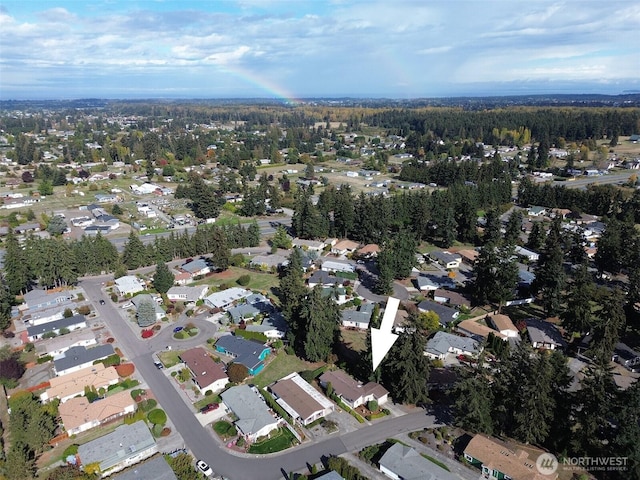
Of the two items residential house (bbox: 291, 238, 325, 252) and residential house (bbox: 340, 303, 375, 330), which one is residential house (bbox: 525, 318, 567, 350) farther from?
residential house (bbox: 291, 238, 325, 252)

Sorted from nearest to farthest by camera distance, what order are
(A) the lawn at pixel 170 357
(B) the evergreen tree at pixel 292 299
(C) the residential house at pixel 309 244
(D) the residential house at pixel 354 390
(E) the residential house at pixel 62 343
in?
(D) the residential house at pixel 354 390 → (A) the lawn at pixel 170 357 → (B) the evergreen tree at pixel 292 299 → (E) the residential house at pixel 62 343 → (C) the residential house at pixel 309 244

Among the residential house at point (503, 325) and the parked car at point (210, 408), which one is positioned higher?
the residential house at point (503, 325)

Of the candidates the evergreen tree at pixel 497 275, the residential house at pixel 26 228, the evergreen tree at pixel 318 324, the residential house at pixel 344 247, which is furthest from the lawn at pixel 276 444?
the residential house at pixel 26 228

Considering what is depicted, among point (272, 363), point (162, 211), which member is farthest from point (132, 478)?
point (162, 211)

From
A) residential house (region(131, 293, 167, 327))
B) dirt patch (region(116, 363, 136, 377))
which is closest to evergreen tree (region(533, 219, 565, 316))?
residential house (region(131, 293, 167, 327))

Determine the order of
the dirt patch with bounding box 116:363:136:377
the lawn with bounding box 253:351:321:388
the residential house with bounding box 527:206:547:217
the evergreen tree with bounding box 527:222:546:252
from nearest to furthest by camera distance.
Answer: the lawn with bounding box 253:351:321:388 < the dirt patch with bounding box 116:363:136:377 < the evergreen tree with bounding box 527:222:546:252 < the residential house with bounding box 527:206:547:217

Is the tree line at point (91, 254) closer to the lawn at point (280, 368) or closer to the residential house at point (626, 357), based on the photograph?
the lawn at point (280, 368)
